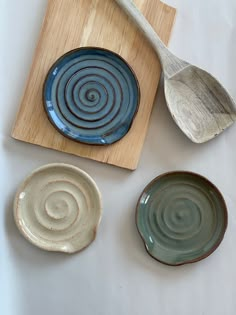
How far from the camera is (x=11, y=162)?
40.5 inches

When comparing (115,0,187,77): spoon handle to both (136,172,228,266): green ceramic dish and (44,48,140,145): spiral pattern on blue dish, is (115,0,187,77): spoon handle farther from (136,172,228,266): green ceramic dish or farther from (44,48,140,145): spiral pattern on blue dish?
(136,172,228,266): green ceramic dish

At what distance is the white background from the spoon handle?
0.15 ft

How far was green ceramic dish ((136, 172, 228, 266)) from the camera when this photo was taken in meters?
1.03

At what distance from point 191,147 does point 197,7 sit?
0.32 m

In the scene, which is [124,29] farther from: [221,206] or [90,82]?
[221,206]

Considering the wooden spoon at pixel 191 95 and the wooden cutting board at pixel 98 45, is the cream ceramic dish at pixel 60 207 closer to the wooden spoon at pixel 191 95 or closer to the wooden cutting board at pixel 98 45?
the wooden cutting board at pixel 98 45

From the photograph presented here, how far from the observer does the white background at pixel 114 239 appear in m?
1.02

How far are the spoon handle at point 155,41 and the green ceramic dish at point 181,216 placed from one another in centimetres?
23

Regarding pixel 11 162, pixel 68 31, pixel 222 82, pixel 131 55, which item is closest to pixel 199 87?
pixel 222 82

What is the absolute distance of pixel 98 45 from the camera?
1.04 meters

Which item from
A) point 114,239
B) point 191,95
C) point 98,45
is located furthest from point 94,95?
point 114,239

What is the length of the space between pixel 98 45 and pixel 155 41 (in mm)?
124

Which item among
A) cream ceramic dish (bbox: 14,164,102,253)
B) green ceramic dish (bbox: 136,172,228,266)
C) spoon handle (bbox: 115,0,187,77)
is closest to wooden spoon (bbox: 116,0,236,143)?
spoon handle (bbox: 115,0,187,77)

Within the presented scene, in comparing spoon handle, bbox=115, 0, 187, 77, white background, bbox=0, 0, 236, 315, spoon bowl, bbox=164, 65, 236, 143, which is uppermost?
spoon handle, bbox=115, 0, 187, 77
